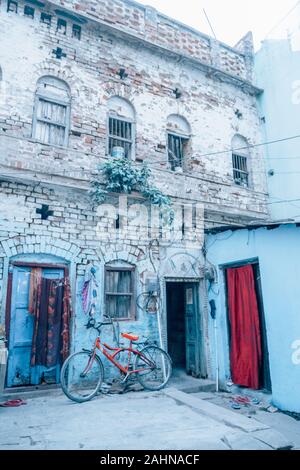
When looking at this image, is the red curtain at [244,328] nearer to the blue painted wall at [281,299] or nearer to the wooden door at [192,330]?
the blue painted wall at [281,299]

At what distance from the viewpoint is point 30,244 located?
Result: 21.5 ft

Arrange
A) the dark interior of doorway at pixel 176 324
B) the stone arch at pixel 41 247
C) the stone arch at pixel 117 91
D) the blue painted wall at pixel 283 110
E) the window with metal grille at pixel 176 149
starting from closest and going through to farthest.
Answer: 1. the stone arch at pixel 41 247
2. the stone arch at pixel 117 91
3. the window with metal grille at pixel 176 149
4. the dark interior of doorway at pixel 176 324
5. the blue painted wall at pixel 283 110

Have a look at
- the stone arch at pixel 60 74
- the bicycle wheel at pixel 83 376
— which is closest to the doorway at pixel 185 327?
the bicycle wheel at pixel 83 376

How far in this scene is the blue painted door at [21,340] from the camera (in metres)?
6.12

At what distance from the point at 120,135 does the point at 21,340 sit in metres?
5.35

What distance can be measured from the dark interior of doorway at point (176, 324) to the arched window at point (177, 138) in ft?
11.7

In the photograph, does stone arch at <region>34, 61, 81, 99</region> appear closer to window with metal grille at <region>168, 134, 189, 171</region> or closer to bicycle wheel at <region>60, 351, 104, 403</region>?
window with metal grille at <region>168, 134, 189, 171</region>

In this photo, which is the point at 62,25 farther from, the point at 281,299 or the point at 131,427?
the point at 131,427

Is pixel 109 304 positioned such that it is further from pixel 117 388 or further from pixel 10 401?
pixel 10 401

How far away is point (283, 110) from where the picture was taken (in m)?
10.7

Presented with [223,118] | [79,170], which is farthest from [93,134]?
[223,118]

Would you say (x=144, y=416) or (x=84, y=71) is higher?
(x=84, y=71)

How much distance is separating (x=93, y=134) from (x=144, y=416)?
6039mm

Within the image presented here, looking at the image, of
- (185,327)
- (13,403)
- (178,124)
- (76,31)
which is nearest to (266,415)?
(185,327)
